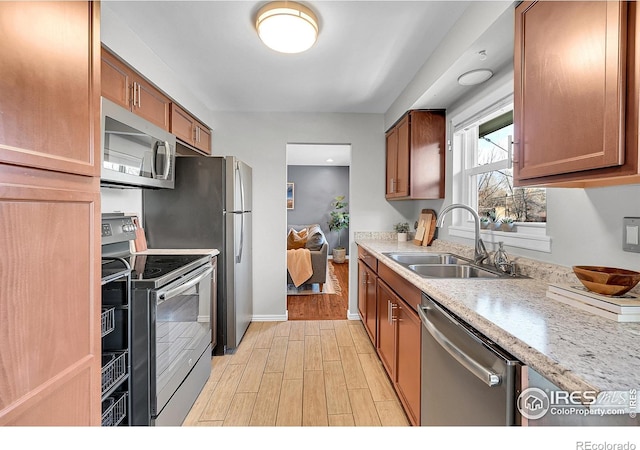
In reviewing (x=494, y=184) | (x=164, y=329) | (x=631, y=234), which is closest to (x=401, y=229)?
(x=494, y=184)

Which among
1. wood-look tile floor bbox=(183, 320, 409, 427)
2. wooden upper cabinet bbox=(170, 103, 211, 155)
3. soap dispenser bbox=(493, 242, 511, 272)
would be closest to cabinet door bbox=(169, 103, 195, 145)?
wooden upper cabinet bbox=(170, 103, 211, 155)

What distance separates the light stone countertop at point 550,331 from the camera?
638 millimetres

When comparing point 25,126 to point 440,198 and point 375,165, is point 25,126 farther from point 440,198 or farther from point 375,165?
point 375,165

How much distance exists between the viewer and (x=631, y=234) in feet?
3.61

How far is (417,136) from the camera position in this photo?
274 centimetres

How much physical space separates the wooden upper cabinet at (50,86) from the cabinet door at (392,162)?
8.43 ft

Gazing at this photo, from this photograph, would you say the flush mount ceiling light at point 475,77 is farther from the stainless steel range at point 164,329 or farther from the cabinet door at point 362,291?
the stainless steel range at point 164,329

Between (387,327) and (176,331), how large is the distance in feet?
4.54

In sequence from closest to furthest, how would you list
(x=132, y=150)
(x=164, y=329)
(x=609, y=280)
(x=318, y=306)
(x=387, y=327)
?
1. (x=609, y=280)
2. (x=164, y=329)
3. (x=132, y=150)
4. (x=387, y=327)
5. (x=318, y=306)

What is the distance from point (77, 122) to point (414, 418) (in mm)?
1963

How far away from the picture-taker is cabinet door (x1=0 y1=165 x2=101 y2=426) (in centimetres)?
78

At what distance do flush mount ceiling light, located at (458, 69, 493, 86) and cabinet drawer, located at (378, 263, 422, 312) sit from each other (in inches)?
53.1

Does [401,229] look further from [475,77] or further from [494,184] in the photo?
[475,77]

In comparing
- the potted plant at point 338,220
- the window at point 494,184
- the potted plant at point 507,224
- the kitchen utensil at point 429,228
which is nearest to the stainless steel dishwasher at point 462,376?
the window at point 494,184
